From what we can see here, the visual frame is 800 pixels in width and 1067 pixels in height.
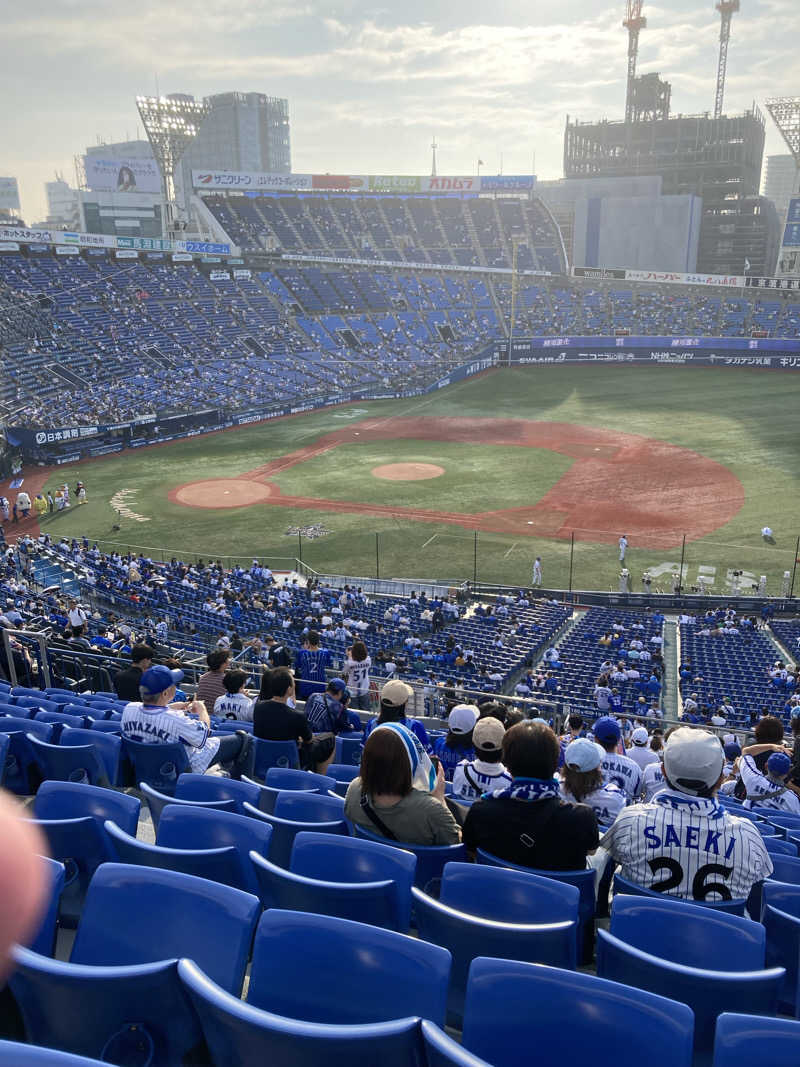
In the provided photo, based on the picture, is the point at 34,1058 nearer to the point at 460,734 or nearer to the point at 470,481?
the point at 460,734

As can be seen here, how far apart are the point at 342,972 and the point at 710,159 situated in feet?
419

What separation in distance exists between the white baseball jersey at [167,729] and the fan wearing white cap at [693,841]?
420cm

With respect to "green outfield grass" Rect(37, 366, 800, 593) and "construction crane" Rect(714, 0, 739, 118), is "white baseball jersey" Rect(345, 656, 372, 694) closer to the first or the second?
"green outfield grass" Rect(37, 366, 800, 593)

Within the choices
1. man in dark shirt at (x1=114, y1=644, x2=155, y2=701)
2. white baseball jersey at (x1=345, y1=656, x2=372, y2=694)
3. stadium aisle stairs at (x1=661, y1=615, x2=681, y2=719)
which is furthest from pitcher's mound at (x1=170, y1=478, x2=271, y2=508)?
man in dark shirt at (x1=114, y1=644, x2=155, y2=701)

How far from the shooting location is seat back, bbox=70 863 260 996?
3.64 m

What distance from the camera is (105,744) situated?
286 inches

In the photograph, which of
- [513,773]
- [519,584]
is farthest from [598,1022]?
[519,584]

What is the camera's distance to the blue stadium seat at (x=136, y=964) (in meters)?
3.17

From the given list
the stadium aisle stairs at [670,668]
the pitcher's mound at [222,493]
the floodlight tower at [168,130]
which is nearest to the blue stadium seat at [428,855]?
the stadium aisle stairs at [670,668]

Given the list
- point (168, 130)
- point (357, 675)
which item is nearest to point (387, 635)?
point (357, 675)

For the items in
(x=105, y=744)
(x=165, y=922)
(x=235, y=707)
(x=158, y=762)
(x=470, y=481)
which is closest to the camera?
(x=165, y=922)

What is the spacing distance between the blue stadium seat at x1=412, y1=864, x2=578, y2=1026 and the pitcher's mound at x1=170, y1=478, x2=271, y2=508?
3851 cm

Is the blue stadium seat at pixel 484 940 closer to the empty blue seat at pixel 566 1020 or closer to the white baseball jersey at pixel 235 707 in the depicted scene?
the empty blue seat at pixel 566 1020

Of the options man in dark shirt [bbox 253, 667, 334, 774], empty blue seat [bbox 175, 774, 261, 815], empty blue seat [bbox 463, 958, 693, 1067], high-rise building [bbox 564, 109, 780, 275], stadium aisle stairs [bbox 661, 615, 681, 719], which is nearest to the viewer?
empty blue seat [bbox 463, 958, 693, 1067]
